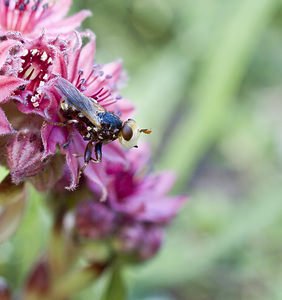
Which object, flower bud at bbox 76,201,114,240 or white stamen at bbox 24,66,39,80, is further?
flower bud at bbox 76,201,114,240

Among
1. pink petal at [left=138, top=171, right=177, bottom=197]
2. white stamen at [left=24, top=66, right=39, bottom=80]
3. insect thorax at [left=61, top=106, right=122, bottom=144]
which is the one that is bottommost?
insect thorax at [left=61, top=106, right=122, bottom=144]

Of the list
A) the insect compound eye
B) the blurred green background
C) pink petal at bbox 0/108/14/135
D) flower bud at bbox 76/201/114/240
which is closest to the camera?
pink petal at bbox 0/108/14/135

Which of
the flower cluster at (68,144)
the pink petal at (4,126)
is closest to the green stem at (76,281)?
the flower cluster at (68,144)

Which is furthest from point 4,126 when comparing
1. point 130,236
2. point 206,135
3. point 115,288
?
point 206,135

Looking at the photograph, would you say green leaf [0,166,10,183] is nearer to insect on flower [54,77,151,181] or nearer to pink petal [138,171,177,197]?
insect on flower [54,77,151,181]

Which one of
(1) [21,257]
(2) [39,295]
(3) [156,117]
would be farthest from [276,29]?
(2) [39,295]

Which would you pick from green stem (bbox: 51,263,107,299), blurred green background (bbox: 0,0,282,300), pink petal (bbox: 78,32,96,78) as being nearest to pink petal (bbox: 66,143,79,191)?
pink petal (bbox: 78,32,96,78)

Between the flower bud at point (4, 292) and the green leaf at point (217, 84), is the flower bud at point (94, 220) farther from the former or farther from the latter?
the green leaf at point (217, 84)
